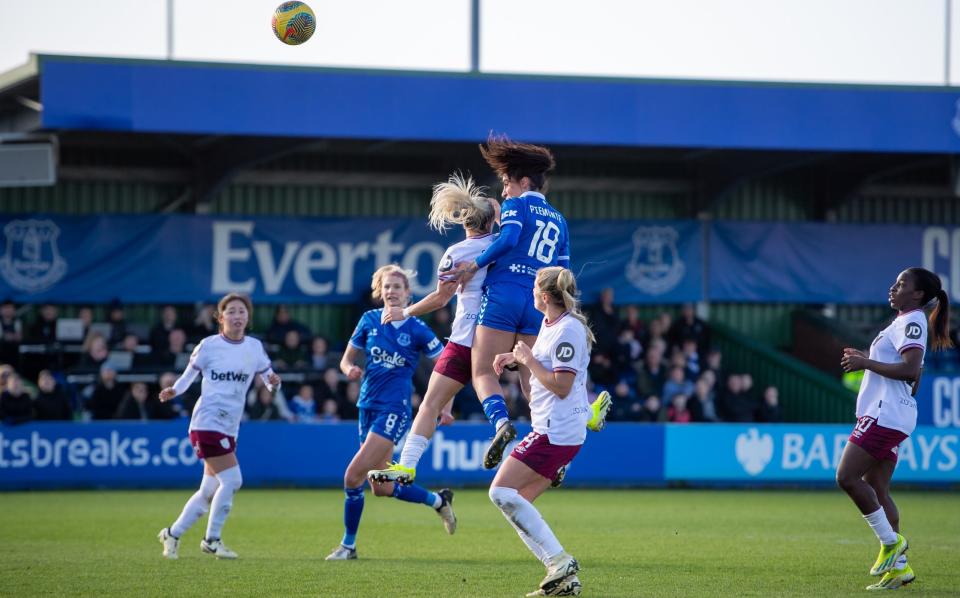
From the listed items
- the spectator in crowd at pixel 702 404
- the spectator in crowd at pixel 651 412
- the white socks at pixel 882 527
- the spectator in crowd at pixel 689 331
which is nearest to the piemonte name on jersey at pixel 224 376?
the white socks at pixel 882 527

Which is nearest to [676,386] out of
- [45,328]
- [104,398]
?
[104,398]

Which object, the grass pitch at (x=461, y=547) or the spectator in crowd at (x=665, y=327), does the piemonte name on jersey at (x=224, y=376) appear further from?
the spectator in crowd at (x=665, y=327)

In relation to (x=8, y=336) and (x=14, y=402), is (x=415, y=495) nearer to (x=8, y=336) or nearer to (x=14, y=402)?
(x=14, y=402)

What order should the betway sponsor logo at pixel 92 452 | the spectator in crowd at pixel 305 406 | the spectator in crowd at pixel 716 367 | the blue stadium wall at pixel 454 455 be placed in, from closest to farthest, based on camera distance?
1. the betway sponsor logo at pixel 92 452
2. the blue stadium wall at pixel 454 455
3. the spectator in crowd at pixel 305 406
4. the spectator in crowd at pixel 716 367

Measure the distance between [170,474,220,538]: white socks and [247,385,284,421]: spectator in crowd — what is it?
30.2 feet

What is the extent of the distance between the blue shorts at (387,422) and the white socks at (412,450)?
1637 millimetres

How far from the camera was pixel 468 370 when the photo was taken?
9.71 meters

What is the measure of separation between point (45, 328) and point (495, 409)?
45.9 feet

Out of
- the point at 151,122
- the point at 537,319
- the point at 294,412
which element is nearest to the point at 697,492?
the point at 294,412

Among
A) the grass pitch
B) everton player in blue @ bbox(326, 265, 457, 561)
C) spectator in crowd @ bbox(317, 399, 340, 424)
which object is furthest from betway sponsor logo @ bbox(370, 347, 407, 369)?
spectator in crowd @ bbox(317, 399, 340, 424)

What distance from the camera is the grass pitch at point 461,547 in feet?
29.5

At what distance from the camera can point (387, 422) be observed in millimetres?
11102

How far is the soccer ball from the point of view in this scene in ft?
48.4

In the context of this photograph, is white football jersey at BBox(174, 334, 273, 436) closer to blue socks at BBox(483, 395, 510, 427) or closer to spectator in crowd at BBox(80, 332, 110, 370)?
blue socks at BBox(483, 395, 510, 427)
